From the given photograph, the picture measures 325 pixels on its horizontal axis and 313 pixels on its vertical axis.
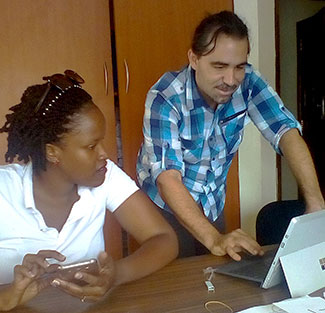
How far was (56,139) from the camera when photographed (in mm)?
1263

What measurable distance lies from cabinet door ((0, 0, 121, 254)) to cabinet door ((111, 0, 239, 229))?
2.6 inches

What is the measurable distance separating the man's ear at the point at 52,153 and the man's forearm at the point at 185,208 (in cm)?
34

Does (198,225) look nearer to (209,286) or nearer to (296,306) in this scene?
(209,286)

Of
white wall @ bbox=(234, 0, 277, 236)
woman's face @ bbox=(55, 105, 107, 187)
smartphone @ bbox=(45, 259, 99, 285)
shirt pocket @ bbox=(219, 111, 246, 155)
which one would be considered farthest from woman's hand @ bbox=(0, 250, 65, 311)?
white wall @ bbox=(234, 0, 277, 236)

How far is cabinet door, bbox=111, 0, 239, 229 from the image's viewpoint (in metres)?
2.34

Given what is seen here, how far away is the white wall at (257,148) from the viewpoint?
2623 millimetres

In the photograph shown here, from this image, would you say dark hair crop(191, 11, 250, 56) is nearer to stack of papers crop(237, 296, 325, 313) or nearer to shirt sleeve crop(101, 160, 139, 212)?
shirt sleeve crop(101, 160, 139, 212)

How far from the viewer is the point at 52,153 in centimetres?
128

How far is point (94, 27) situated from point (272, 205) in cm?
120

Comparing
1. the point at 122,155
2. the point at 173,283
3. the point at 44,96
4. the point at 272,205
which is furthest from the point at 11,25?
the point at 173,283

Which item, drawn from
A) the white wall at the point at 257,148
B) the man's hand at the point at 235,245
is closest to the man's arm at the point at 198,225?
the man's hand at the point at 235,245

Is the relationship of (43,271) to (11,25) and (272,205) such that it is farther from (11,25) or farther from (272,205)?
(11,25)

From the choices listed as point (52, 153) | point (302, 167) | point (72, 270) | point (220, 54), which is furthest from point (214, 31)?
point (72, 270)

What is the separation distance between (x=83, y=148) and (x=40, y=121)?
134mm
